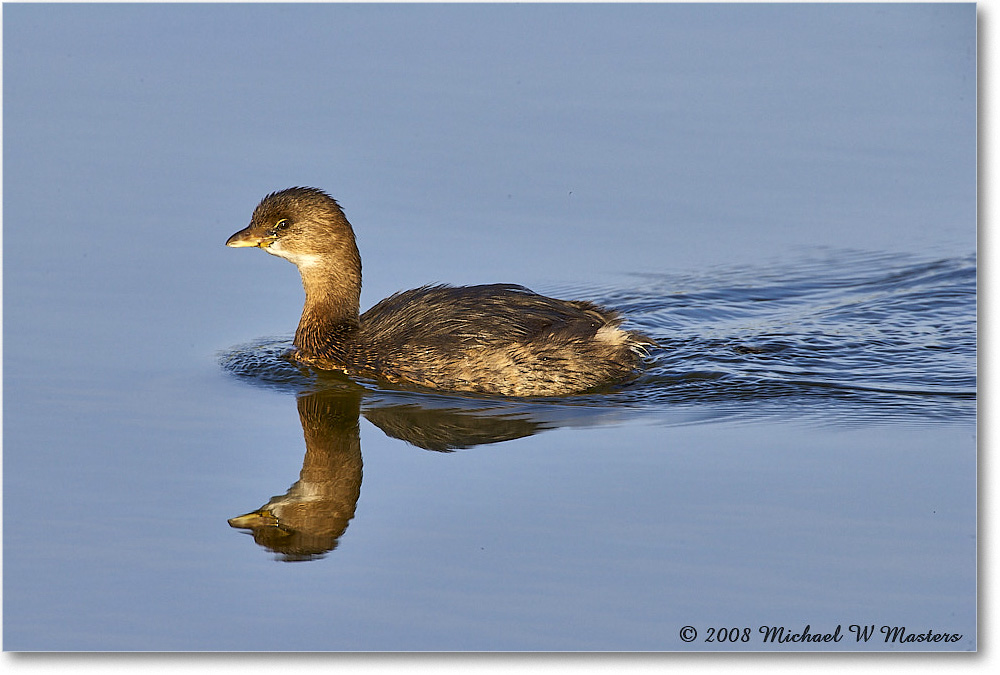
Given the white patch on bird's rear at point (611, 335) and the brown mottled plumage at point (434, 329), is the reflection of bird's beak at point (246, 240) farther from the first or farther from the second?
the white patch on bird's rear at point (611, 335)

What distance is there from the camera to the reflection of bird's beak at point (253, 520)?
7400mm

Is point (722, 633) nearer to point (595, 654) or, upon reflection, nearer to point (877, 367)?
point (595, 654)

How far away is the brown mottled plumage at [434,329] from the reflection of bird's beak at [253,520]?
1761mm

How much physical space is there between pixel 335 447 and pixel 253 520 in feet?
3.18

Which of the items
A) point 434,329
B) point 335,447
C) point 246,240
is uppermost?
point 246,240

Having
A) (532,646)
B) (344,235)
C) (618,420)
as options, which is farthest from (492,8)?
(532,646)

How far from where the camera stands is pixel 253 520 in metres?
7.45

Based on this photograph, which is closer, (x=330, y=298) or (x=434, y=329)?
(x=434, y=329)

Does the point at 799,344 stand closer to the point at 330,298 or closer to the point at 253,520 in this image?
the point at 330,298

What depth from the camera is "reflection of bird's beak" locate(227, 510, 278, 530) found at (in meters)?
7.40

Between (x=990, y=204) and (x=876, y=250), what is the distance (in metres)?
3.01

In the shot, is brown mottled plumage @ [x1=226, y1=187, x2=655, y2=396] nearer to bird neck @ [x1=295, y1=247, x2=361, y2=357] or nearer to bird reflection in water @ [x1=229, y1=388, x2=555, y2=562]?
bird neck @ [x1=295, y1=247, x2=361, y2=357]

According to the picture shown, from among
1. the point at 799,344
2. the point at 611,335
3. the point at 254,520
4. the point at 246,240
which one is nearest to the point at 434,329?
the point at 611,335

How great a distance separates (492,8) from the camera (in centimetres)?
911
